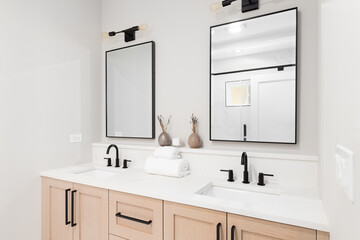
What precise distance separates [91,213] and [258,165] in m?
1.25

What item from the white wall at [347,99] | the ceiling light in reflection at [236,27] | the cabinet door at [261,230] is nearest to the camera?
the white wall at [347,99]

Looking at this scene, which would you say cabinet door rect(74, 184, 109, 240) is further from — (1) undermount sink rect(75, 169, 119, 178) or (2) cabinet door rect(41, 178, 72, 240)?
(1) undermount sink rect(75, 169, 119, 178)

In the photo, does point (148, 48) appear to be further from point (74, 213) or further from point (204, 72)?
point (74, 213)

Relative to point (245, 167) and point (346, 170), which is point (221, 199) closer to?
point (245, 167)

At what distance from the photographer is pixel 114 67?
239 centimetres

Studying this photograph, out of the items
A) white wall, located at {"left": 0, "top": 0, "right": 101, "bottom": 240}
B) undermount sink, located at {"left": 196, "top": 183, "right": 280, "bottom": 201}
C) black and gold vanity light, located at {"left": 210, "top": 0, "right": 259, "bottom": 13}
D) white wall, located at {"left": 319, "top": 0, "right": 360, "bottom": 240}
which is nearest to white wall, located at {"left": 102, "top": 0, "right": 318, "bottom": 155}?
black and gold vanity light, located at {"left": 210, "top": 0, "right": 259, "bottom": 13}

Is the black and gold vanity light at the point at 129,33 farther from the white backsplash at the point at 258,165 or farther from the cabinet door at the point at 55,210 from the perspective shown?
the cabinet door at the point at 55,210

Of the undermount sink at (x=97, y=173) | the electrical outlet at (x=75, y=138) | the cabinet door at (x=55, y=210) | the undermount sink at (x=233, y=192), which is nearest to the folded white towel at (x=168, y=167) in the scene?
the undermount sink at (x=233, y=192)

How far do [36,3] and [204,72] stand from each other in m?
1.56

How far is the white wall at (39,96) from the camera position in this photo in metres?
1.78

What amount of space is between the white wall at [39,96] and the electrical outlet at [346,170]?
2.11 meters

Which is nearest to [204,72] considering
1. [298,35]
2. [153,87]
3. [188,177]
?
[153,87]

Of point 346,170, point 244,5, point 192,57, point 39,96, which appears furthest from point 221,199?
point 39,96

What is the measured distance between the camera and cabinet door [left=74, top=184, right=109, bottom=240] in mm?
1583
